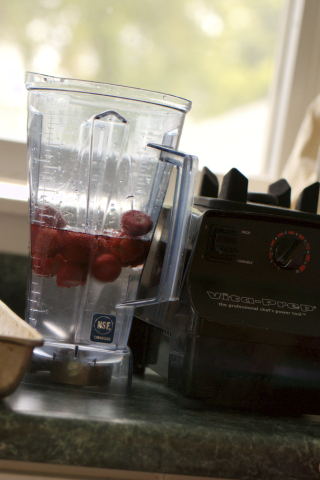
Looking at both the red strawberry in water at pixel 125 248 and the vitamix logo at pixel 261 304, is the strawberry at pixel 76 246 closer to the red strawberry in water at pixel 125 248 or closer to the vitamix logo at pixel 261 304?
the red strawberry in water at pixel 125 248

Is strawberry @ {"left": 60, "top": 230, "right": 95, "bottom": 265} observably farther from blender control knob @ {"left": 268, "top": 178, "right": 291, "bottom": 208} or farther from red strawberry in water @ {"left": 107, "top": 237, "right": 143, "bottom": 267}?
blender control knob @ {"left": 268, "top": 178, "right": 291, "bottom": 208}

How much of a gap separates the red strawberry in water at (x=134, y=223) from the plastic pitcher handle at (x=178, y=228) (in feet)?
0.13

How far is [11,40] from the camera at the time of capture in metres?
1.17

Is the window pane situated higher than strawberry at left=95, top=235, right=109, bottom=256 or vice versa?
the window pane

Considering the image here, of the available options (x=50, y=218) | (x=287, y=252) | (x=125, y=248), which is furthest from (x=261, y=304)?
(x=50, y=218)

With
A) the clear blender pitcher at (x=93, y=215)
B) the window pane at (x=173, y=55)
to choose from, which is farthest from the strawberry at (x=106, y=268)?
the window pane at (x=173, y=55)

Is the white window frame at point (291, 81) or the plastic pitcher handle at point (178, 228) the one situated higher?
the white window frame at point (291, 81)

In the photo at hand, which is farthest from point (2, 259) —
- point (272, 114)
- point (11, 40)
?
point (272, 114)

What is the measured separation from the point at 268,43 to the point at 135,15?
375mm

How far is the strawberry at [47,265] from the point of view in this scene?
25.2 inches

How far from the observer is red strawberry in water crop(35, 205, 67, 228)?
64 cm

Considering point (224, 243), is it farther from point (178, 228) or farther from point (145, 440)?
point (145, 440)

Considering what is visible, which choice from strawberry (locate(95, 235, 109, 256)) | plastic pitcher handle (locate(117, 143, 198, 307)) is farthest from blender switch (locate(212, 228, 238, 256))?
strawberry (locate(95, 235, 109, 256))

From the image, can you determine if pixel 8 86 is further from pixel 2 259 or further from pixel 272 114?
pixel 272 114
